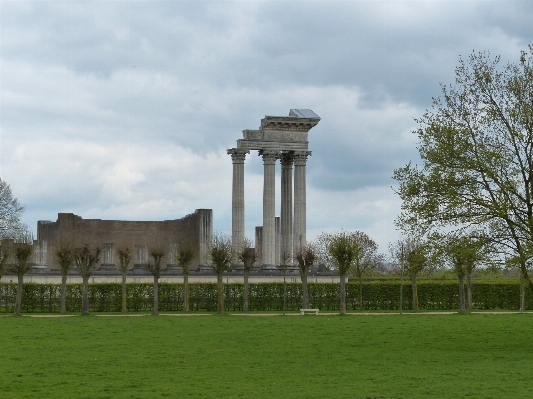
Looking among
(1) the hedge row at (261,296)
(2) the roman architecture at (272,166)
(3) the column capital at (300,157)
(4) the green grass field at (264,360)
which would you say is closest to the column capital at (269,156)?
(2) the roman architecture at (272,166)

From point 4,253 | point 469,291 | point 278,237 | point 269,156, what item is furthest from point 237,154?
point 4,253

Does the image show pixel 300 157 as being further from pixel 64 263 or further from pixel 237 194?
pixel 64 263

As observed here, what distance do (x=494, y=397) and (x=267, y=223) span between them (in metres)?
50.1

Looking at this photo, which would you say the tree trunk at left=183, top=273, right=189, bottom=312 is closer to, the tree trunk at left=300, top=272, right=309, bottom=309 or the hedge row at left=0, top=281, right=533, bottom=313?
the hedge row at left=0, top=281, right=533, bottom=313

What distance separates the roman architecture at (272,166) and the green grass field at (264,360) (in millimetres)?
28329

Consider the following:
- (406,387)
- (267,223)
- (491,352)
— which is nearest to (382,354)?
(491,352)

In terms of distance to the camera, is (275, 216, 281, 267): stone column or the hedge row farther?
(275, 216, 281, 267): stone column

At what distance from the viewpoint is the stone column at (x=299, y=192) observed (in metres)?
67.6

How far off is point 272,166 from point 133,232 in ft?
62.8

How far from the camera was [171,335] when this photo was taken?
1254 inches

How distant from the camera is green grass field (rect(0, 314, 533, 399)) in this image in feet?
58.9

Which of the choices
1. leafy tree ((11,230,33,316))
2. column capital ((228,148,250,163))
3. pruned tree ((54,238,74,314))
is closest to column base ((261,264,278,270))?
column capital ((228,148,250,163))

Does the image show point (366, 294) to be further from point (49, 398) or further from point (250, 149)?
point (49, 398)

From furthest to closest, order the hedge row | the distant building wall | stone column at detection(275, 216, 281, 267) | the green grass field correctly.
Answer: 1. the distant building wall
2. stone column at detection(275, 216, 281, 267)
3. the hedge row
4. the green grass field
